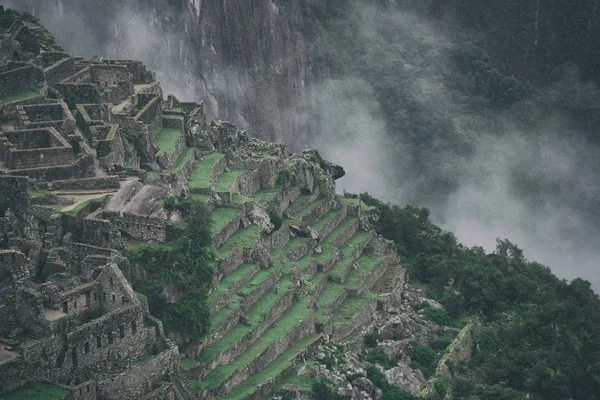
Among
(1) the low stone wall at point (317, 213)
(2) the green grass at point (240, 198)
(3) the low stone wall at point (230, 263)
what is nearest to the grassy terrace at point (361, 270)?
(1) the low stone wall at point (317, 213)

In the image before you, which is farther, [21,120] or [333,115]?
[333,115]

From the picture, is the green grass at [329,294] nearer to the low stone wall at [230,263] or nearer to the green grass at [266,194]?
the green grass at [266,194]

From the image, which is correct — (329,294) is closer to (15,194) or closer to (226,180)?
(226,180)

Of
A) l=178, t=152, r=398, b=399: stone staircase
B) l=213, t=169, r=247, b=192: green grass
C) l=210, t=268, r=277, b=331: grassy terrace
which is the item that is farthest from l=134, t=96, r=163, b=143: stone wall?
l=210, t=268, r=277, b=331: grassy terrace

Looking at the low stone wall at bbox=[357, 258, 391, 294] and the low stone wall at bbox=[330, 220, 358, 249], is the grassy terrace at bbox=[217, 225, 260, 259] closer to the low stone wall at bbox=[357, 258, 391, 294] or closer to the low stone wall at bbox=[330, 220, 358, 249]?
the low stone wall at bbox=[357, 258, 391, 294]

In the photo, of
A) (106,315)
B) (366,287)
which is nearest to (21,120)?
(106,315)

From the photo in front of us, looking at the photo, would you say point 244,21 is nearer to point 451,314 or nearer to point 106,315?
point 451,314
